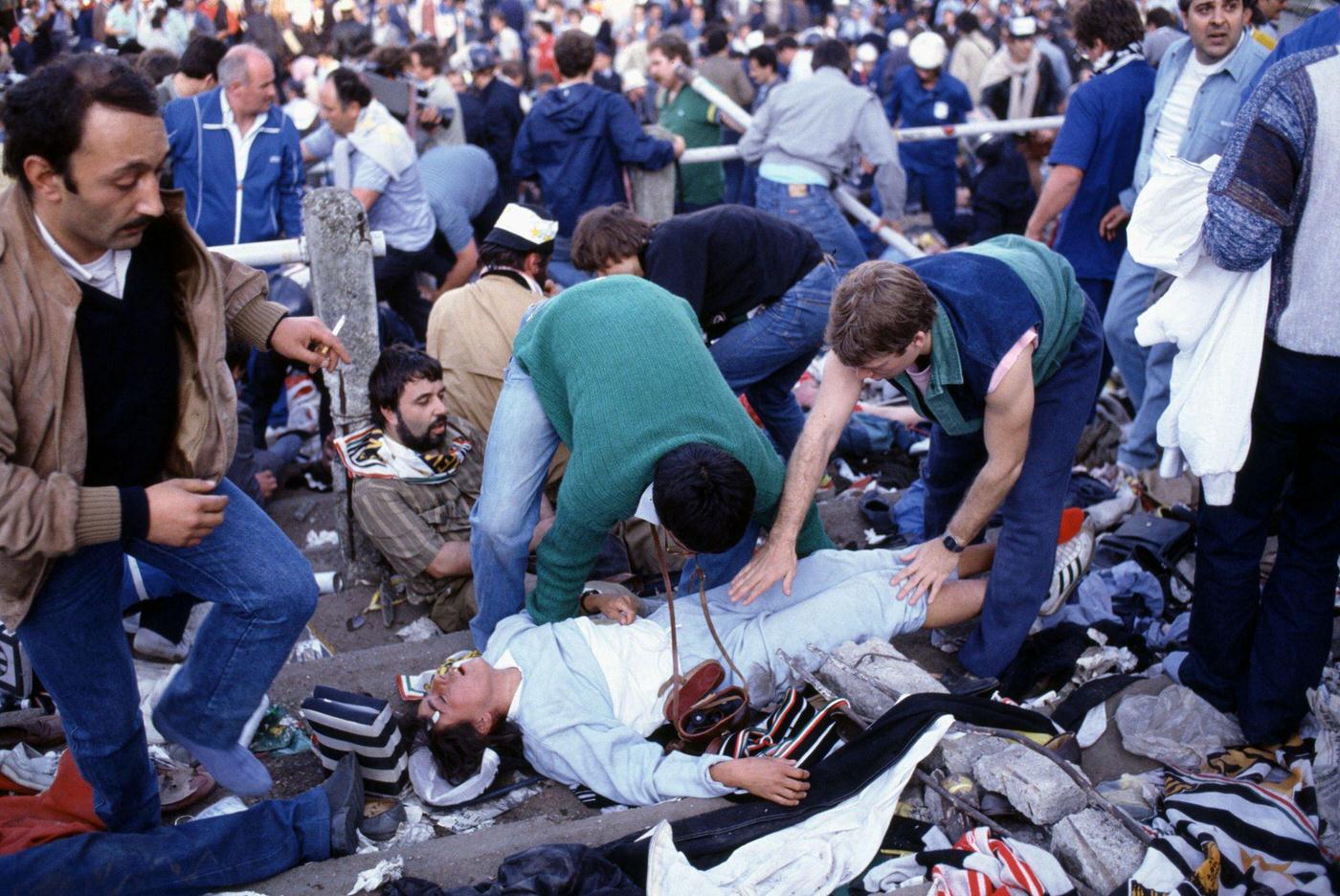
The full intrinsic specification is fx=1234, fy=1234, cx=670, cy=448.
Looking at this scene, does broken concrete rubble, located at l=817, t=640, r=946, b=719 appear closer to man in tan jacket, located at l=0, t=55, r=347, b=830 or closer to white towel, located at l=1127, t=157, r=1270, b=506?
white towel, located at l=1127, t=157, r=1270, b=506

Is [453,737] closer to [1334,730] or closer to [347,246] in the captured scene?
[347,246]

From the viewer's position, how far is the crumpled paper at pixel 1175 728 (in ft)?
12.1

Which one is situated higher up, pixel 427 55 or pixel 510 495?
pixel 427 55

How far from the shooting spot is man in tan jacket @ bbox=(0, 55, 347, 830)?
2.57m

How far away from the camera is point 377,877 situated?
10.2 feet

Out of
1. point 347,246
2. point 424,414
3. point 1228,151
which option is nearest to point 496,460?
point 424,414

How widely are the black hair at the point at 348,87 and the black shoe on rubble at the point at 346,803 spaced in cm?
429

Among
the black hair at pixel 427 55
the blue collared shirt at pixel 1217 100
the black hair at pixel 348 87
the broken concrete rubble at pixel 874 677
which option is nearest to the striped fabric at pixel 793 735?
the broken concrete rubble at pixel 874 677

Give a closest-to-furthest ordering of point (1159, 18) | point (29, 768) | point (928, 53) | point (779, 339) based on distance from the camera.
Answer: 1. point (29, 768)
2. point (779, 339)
3. point (1159, 18)
4. point (928, 53)

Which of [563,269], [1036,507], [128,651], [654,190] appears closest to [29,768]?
[128,651]

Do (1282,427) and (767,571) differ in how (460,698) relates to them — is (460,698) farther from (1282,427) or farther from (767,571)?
(1282,427)

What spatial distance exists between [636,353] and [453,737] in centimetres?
129

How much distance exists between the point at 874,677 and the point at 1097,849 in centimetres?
89

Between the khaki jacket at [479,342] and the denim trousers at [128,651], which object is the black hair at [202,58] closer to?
the khaki jacket at [479,342]
